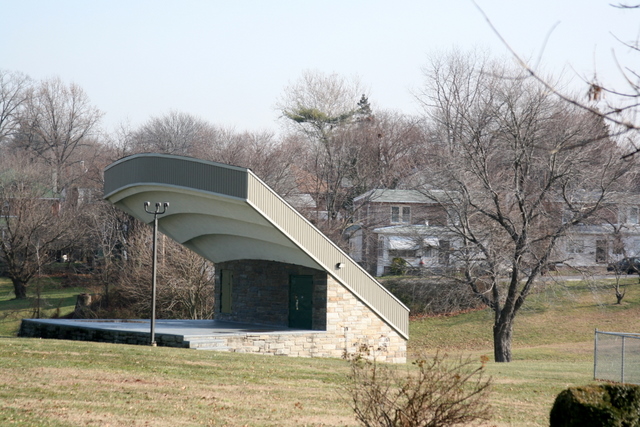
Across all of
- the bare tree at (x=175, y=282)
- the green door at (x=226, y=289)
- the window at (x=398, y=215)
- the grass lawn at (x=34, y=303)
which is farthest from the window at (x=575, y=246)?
the grass lawn at (x=34, y=303)

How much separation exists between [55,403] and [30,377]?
7.46 feet

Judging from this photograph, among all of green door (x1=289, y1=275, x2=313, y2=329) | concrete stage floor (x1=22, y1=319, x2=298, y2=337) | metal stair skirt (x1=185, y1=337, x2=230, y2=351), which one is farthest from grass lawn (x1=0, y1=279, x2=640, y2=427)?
green door (x1=289, y1=275, x2=313, y2=329)

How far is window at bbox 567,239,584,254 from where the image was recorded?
82.5ft

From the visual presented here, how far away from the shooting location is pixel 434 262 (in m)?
27.3

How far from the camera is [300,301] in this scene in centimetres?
2358

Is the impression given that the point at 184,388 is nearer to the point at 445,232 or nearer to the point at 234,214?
the point at 234,214

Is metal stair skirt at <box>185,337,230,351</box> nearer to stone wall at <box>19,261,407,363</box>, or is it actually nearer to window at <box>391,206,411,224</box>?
stone wall at <box>19,261,407,363</box>

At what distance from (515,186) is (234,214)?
10453 millimetres

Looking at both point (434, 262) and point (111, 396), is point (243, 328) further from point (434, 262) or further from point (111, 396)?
point (111, 396)

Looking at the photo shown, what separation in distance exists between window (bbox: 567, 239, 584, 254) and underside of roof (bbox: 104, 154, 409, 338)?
6766mm

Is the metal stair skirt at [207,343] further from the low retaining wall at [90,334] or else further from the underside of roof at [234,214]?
the underside of roof at [234,214]

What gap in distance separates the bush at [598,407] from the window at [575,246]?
17833 millimetres

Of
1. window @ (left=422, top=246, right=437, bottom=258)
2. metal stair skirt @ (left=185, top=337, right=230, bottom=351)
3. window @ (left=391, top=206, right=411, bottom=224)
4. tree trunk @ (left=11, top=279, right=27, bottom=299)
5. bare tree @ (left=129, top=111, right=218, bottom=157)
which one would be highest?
bare tree @ (left=129, top=111, right=218, bottom=157)

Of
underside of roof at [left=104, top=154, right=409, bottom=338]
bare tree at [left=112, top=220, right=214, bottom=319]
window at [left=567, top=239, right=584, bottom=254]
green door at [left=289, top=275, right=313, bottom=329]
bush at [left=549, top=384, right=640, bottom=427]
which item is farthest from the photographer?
bare tree at [left=112, top=220, right=214, bottom=319]
